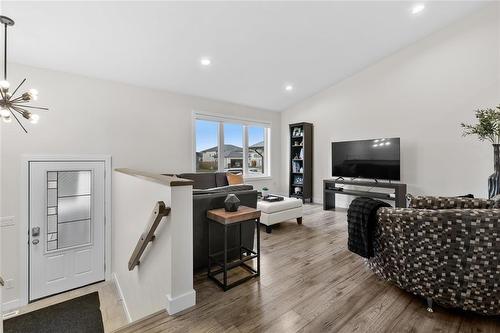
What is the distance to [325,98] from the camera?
236 inches

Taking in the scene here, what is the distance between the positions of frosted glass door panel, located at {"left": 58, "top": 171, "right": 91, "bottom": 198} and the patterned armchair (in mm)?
4348

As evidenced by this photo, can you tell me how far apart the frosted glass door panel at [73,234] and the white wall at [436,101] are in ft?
18.7

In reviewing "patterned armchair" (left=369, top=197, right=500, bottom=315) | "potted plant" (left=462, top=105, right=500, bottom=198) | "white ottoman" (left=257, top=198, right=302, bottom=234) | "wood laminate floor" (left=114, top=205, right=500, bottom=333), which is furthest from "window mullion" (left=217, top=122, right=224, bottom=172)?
"potted plant" (left=462, top=105, right=500, bottom=198)

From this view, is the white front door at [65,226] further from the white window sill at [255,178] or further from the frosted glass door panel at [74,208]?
the white window sill at [255,178]

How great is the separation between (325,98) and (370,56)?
1440mm

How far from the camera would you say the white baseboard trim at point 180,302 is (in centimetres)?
185

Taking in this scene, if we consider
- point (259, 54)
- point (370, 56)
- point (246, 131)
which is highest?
point (370, 56)

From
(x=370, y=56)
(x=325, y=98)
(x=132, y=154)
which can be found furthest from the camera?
(x=325, y=98)

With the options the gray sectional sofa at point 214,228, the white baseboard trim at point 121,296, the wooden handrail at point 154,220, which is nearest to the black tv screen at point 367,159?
the gray sectional sofa at point 214,228

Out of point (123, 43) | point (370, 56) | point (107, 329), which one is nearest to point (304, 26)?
point (370, 56)

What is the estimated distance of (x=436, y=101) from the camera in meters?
4.29

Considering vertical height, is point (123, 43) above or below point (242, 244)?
above

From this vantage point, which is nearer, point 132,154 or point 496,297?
point 496,297

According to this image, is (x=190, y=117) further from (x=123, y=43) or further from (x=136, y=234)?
(x=136, y=234)
